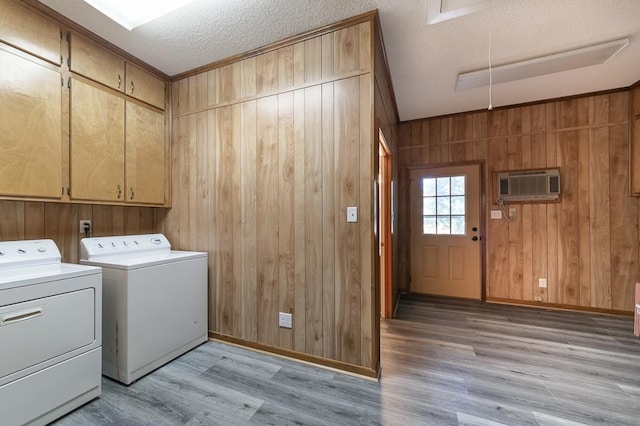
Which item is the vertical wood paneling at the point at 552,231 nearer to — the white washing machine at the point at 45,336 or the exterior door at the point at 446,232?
the exterior door at the point at 446,232

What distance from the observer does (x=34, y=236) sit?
6.42 ft

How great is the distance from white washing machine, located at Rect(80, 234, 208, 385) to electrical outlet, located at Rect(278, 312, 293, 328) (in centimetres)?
78

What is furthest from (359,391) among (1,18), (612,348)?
(1,18)

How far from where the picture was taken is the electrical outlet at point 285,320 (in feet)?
7.10

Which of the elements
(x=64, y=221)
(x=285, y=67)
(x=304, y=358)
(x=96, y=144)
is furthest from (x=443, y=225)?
(x=64, y=221)

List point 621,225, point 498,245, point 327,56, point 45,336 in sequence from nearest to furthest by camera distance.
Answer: point 45,336 → point 327,56 → point 621,225 → point 498,245

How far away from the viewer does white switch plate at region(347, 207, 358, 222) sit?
1.93 m

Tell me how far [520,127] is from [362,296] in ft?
11.0

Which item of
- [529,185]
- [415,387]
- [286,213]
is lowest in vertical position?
[415,387]

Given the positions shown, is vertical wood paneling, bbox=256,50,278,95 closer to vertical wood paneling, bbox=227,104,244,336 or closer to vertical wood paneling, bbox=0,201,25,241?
vertical wood paneling, bbox=227,104,244,336

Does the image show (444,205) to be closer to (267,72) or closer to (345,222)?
(345,222)

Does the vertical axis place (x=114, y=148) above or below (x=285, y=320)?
above

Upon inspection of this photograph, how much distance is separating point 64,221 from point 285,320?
193 cm

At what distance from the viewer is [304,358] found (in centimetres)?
211
